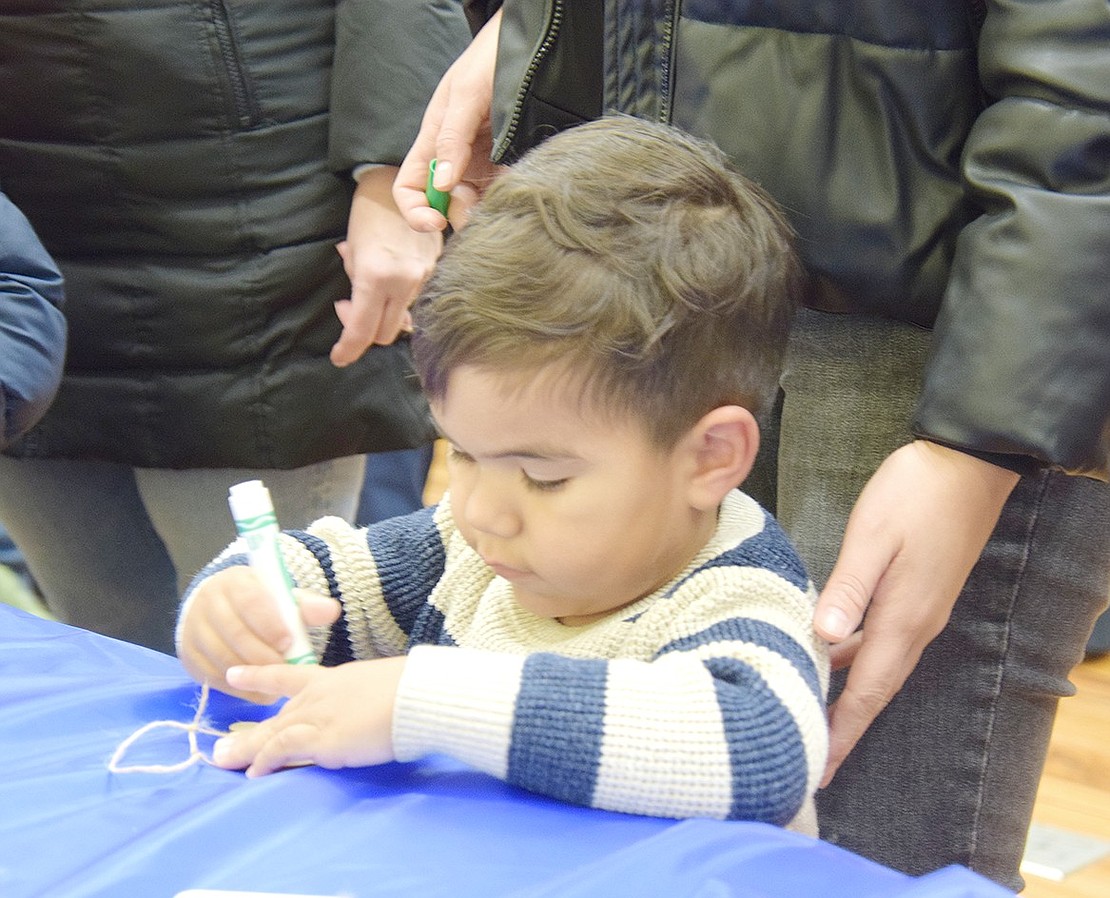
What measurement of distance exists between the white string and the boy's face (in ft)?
0.73

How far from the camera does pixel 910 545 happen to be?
2.79ft

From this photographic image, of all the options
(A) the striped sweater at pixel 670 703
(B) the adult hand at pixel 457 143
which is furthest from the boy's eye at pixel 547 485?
(B) the adult hand at pixel 457 143

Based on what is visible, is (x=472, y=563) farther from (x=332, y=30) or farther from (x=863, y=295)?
(x=332, y=30)

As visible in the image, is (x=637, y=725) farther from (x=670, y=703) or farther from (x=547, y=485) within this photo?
(x=547, y=485)

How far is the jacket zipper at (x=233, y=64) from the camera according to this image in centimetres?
137

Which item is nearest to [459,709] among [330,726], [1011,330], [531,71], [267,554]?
[330,726]

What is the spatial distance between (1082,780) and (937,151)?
1.65 metres

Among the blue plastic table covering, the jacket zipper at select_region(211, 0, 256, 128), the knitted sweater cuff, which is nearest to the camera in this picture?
the blue plastic table covering

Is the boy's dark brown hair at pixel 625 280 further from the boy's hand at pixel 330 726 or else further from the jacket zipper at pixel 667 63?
the boy's hand at pixel 330 726

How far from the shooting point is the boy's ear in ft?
2.93

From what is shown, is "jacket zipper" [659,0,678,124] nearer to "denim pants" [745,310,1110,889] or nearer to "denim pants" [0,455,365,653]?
"denim pants" [745,310,1110,889]

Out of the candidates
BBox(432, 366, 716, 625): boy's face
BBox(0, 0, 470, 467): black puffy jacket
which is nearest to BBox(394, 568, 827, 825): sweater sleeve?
BBox(432, 366, 716, 625): boy's face

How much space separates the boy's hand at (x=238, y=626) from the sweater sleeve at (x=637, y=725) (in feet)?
0.43

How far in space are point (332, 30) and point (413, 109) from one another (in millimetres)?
130
